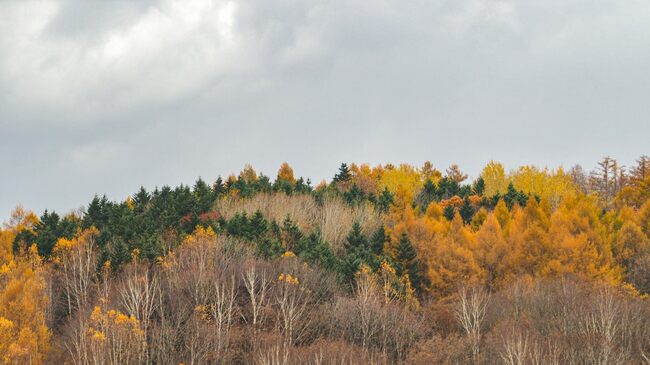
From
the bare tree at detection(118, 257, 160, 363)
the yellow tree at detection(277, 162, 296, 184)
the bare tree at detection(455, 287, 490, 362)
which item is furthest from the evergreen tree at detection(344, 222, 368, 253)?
the yellow tree at detection(277, 162, 296, 184)

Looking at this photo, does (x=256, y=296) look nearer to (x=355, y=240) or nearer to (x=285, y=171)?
(x=355, y=240)

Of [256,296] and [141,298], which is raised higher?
[141,298]

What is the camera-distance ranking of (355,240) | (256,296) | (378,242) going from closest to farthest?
(256,296), (355,240), (378,242)

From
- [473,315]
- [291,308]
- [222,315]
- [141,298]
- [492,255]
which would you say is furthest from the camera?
[492,255]

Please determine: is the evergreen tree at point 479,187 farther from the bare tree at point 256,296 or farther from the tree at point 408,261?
the bare tree at point 256,296

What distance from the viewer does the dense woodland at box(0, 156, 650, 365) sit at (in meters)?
40.8

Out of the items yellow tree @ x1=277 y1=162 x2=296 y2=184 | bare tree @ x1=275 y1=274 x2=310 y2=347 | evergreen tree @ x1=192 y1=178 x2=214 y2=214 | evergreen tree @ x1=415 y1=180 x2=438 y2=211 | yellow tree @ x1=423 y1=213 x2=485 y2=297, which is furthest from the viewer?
yellow tree @ x1=277 y1=162 x2=296 y2=184

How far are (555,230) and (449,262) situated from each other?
11.8m

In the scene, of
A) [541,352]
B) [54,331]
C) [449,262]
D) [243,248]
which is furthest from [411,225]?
[54,331]

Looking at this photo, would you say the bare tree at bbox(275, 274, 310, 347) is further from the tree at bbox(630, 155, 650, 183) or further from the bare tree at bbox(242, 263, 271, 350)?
Answer: the tree at bbox(630, 155, 650, 183)

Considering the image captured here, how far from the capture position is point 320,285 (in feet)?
169

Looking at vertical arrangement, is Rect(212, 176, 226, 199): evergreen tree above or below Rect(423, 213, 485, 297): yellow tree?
above

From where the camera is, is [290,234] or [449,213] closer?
[290,234]

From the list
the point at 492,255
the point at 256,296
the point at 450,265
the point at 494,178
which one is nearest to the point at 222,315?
the point at 256,296
